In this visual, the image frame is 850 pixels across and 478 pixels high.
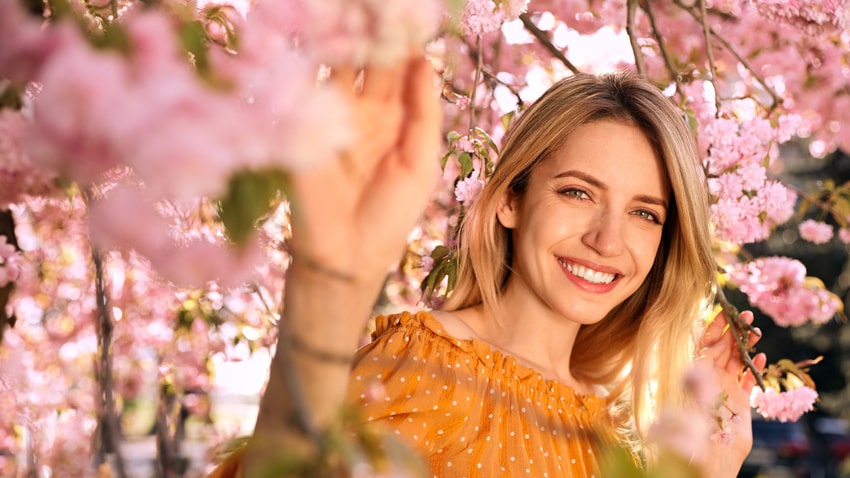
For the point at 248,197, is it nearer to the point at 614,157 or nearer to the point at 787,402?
the point at 614,157

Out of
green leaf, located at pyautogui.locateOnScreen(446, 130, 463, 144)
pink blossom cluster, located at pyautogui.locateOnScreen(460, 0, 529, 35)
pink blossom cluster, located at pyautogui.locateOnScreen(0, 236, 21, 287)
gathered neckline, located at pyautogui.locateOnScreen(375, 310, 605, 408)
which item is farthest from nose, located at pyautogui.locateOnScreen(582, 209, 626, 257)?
pink blossom cluster, located at pyautogui.locateOnScreen(0, 236, 21, 287)

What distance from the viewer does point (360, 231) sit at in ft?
2.19

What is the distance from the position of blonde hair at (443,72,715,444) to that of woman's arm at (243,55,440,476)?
1.30 m

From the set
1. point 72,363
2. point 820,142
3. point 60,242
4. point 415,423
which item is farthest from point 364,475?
point 820,142

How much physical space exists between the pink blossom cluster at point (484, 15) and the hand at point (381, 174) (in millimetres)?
1415

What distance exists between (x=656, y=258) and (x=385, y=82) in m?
1.58

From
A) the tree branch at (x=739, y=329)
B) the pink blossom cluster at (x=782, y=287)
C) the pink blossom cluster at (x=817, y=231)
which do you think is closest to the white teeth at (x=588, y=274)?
the tree branch at (x=739, y=329)

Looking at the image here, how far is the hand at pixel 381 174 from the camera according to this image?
656mm

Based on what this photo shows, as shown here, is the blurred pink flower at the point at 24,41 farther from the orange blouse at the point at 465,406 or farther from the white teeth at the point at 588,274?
the white teeth at the point at 588,274

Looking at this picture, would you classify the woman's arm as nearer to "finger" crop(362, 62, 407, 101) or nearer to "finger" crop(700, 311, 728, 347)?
"finger" crop(362, 62, 407, 101)

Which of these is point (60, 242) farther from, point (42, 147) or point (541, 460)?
point (42, 147)

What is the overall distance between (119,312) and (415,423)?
2.86 metres

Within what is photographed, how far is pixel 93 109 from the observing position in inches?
19.6

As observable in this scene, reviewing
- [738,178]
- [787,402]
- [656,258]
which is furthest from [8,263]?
[787,402]
